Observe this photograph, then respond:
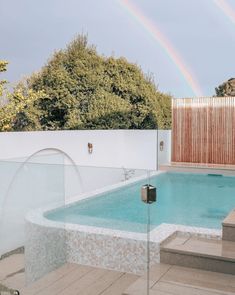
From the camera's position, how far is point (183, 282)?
362cm

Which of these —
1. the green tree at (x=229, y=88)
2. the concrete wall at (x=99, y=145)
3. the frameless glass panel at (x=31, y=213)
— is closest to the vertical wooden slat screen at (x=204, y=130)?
the concrete wall at (x=99, y=145)

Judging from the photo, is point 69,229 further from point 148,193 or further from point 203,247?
point 148,193

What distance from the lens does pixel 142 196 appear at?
3.46 metres

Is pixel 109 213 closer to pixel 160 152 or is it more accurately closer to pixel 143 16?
pixel 160 152

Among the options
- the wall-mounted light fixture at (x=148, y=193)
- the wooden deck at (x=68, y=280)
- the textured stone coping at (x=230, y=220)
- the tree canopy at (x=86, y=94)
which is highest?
the tree canopy at (x=86, y=94)

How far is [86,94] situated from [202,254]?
10186 millimetres

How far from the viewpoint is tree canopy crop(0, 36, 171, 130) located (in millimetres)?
13094

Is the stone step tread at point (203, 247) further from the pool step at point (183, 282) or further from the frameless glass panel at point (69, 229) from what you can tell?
the frameless glass panel at point (69, 229)

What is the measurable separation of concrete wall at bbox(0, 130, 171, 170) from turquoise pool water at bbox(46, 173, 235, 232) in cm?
187

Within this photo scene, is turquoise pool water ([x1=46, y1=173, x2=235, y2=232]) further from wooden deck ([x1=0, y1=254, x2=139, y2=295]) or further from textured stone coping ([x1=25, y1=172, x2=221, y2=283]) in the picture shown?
wooden deck ([x1=0, y1=254, x2=139, y2=295])

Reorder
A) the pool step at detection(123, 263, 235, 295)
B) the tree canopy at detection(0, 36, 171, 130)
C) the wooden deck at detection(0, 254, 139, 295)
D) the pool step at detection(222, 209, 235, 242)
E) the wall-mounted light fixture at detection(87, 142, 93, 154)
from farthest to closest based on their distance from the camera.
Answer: the tree canopy at detection(0, 36, 171, 130) → the wall-mounted light fixture at detection(87, 142, 93, 154) → the pool step at detection(222, 209, 235, 242) → the wooden deck at detection(0, 254, 139, 295) → the pool step at detection(123, 263, 235, 295)

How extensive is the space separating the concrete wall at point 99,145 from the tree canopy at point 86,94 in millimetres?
2412

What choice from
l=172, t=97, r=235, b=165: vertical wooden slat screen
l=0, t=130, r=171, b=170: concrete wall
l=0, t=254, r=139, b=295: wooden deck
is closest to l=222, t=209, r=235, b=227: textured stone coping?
l=0, t=254, r=139, b=295: wooden deck

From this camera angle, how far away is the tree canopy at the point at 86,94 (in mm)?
13094
